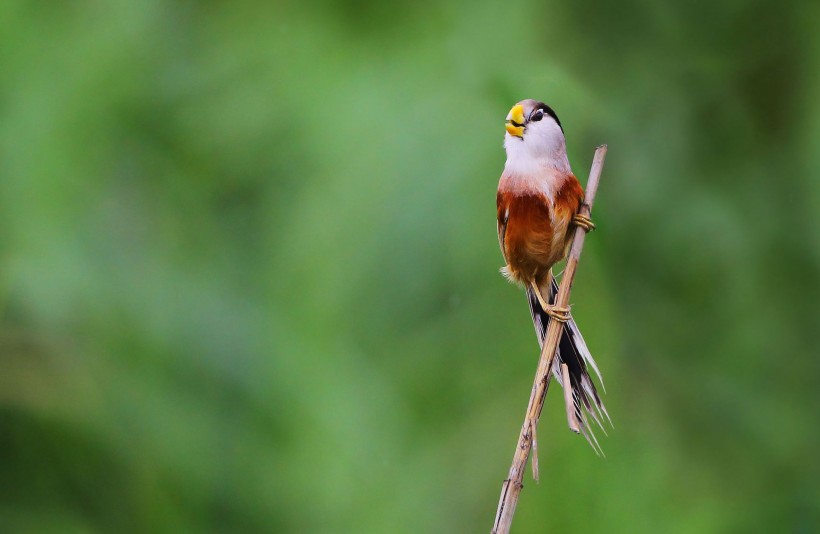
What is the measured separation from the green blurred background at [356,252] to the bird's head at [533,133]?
18.5 inches

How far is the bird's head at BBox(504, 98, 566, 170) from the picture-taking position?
0.45 metres

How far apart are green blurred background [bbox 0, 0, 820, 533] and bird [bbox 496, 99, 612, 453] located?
45 cm

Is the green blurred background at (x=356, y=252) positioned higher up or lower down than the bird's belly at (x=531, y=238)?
higher up

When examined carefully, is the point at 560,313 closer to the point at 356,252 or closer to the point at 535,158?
the point at 535,158

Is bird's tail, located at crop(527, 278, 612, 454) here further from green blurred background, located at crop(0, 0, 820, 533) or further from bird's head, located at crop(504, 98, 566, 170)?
green blurred background, located at crop(0, 0, 820, 533)

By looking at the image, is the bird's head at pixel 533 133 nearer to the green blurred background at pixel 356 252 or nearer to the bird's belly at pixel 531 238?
the bird's belly at pixel 531 238

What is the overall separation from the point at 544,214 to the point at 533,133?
0.05 m

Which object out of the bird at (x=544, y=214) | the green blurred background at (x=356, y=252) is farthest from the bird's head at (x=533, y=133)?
the green blurred background at (x=356, y=252)

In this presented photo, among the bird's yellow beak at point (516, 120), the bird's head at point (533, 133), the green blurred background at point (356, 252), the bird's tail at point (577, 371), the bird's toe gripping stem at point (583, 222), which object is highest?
the green blurred background at point (356, 252)

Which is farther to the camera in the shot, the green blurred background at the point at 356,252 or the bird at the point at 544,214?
the green blurred background at the point at 356,252

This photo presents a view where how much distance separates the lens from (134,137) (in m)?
1.08

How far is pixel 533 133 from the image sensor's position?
46 cm

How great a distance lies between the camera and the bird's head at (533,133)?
1.49 ft

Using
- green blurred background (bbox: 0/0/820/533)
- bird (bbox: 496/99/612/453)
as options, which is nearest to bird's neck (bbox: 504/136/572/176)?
bird (bbox: 496/99/612/453)
